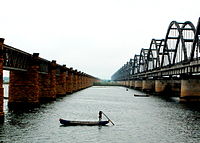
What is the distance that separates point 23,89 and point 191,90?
44246 millimetres

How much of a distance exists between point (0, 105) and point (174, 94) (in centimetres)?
10693

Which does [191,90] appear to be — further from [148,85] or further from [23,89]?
[148,85]

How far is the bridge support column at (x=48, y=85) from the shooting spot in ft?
271

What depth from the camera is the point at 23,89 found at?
61875 millimetres

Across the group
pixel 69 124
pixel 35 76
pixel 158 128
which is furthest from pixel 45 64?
pixel 158 128

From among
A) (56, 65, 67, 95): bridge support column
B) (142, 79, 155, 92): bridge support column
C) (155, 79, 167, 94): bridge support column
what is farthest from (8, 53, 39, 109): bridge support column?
(142, 79, 155, 92): bridge support column

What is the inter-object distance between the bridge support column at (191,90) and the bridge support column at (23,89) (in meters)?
40.9

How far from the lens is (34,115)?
169 ft

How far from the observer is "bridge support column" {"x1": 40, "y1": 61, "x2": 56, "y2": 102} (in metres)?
82.6

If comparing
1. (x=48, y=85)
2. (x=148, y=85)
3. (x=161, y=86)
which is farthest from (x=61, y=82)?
(x=148, y=85)

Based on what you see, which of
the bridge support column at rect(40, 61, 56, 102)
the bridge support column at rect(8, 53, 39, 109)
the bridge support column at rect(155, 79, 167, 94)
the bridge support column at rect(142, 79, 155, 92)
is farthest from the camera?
the bridge support column at rect(142, 79, 155, 92)

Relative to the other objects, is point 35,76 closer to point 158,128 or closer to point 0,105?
point 0,105

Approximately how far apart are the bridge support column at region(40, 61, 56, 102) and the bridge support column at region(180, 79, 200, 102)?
34711mm

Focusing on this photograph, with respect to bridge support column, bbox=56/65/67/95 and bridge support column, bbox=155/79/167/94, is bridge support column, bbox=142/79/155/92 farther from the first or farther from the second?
bridge support column, bbox=56/65/67/95
